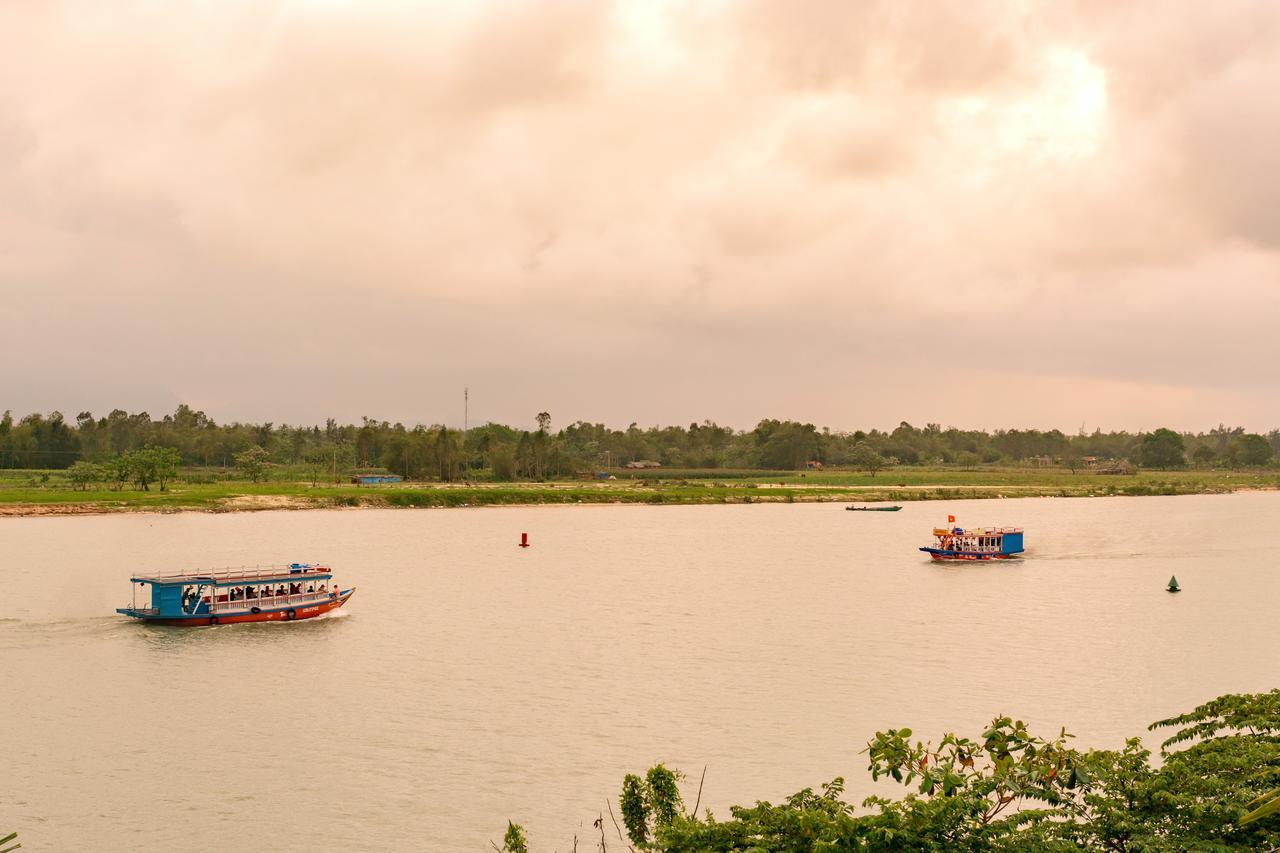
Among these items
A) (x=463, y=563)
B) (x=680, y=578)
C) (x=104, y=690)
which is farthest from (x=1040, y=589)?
(x=104, y=690)

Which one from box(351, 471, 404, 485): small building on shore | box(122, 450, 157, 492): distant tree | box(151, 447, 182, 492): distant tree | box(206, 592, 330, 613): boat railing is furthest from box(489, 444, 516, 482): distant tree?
box(206, 592, 330, 613): boat railing

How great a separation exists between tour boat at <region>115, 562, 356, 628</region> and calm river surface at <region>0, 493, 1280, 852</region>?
1091 mm

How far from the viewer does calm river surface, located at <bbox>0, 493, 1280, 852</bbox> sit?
28078mm

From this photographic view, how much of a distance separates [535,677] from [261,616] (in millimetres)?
21378

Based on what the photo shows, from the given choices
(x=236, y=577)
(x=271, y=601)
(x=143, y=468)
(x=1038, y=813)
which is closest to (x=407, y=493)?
(x=143, y=468)

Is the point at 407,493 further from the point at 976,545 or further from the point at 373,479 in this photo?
the point at 976,545

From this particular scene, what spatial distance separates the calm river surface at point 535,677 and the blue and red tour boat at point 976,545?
7.93ft

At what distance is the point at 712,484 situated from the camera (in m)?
198

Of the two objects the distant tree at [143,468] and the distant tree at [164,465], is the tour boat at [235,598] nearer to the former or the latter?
the distant tree at [143,468]

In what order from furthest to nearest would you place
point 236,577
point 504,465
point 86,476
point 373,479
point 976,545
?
point 504,465 → point 373,479 → point 86,476 → point 976,545 → point 236,577

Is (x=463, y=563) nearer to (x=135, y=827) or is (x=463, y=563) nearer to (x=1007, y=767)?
(x=135, y=827)

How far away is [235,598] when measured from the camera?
55.8 m

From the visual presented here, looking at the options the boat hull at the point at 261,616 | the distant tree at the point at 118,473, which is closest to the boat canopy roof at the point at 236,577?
the boat hull at the point at 261,616

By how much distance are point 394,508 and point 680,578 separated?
7517cm
